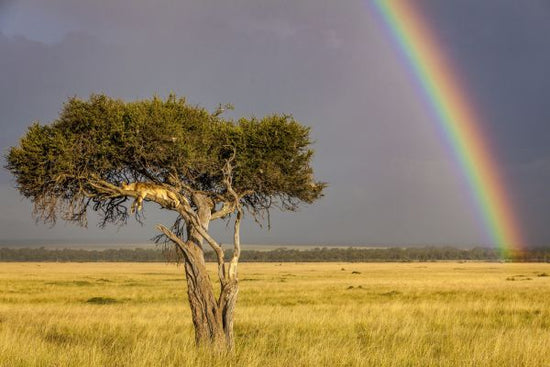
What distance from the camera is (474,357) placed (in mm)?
12461

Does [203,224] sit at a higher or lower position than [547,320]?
higher

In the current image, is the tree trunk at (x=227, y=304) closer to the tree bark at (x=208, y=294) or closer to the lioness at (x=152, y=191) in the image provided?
the tree bark at (x=208, y=294)

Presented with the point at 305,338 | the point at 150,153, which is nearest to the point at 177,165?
the point at 150,153

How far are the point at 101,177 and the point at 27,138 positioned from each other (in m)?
1.99

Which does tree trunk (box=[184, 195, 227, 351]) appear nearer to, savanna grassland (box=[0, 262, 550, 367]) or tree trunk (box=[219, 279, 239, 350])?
tree trunk (box=[219, 279, 239, 350])

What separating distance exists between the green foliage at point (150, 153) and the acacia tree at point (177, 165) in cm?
3

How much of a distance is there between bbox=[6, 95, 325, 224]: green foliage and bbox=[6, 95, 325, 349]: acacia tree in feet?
0.09

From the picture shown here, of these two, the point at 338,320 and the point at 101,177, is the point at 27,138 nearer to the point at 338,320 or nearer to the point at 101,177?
the point at 101,177

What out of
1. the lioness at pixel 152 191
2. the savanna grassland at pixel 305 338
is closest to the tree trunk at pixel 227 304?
the savanna grassland at pixel 305 338

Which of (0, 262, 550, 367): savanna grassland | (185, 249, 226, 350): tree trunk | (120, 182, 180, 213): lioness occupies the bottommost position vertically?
(0, 262, 550, 367): savanna grassland

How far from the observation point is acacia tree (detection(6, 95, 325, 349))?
45.8 feet

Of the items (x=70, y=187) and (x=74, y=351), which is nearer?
(x=74, y=351)

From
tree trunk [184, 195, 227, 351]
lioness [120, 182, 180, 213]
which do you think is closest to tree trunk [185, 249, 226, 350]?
tree trunk [184, 195, 227, 351]

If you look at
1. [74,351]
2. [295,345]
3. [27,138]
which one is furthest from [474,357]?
[27,138]
